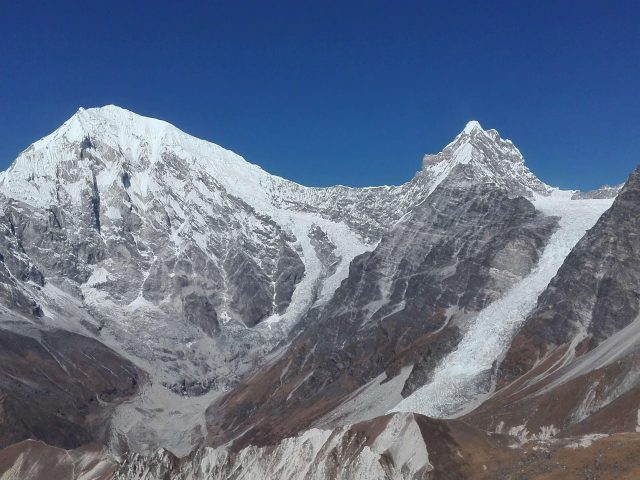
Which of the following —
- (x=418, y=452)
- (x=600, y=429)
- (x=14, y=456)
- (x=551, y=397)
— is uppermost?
(x=551, y=397)

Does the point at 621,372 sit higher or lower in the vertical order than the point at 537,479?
higher

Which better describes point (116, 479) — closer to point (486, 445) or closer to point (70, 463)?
point (70, 463)

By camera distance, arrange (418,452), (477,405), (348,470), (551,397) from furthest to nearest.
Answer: (477,405) → (551,397) → (348,470) → (418,452)

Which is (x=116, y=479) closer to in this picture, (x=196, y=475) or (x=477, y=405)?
(x=196, y=475)

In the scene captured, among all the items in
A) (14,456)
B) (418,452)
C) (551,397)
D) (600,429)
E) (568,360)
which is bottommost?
(14,456)

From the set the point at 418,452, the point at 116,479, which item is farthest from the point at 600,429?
the point at 116,479

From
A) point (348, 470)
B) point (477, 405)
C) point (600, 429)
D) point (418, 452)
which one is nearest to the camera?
point (418, 452)

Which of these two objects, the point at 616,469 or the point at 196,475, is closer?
the point at 616,469

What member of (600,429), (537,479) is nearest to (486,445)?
(537,479)

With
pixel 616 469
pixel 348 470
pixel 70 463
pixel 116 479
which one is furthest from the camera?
pixel 70 463
